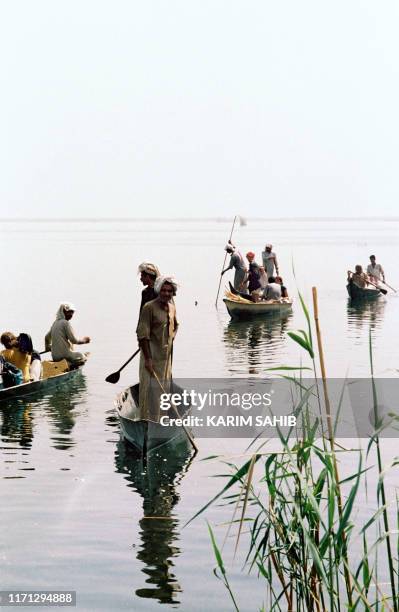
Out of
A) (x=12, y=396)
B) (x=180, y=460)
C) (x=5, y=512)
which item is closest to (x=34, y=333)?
(x=12, y=396)

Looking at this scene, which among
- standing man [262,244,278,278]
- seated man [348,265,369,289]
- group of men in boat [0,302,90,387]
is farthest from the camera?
seated man [348,265,369,289]

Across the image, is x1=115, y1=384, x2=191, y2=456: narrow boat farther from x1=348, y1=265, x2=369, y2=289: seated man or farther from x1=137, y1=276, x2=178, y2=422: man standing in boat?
x1=348, y1=265, x2=369, y2=289: seated man

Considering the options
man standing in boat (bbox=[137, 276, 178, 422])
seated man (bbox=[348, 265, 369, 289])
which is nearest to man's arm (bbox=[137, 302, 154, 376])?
man standing in boat (bbox=[137, 276, 178, 422])

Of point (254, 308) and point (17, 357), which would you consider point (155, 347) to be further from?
point (254, 308)

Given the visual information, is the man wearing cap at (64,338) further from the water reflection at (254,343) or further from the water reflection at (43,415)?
the water reflection at (254,343)

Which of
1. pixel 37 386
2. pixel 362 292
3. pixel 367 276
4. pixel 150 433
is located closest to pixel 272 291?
pixel 362 292

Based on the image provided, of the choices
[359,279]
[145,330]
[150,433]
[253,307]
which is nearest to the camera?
[145,330]

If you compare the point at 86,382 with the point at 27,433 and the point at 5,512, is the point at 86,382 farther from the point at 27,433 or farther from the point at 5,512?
the point at 5,512

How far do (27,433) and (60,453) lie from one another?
1241mm

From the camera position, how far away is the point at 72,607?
27.9 ft

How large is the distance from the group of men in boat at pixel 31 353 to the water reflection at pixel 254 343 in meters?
3.64

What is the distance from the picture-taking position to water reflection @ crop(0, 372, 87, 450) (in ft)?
46.4

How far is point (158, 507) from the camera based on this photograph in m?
11.0

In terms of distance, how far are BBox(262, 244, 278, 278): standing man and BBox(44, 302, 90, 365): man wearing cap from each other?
1131 cm
